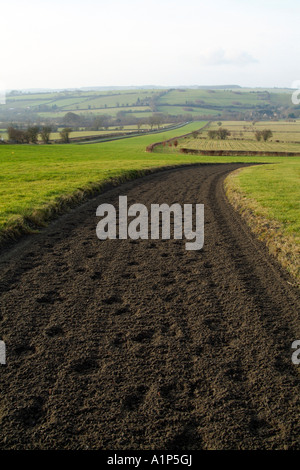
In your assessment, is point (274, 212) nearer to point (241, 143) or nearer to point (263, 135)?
point (241, 143)

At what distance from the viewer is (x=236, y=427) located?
3.85 metres

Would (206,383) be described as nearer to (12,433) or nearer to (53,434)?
(53,434)

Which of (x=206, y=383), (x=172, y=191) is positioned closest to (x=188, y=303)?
(x=206, y=383)

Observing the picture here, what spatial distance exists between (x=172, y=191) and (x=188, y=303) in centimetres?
1262

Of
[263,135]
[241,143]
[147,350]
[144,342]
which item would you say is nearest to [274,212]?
[144,342]

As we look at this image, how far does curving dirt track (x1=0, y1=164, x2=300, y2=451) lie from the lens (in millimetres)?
3826

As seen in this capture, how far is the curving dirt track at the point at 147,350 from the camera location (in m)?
3.83

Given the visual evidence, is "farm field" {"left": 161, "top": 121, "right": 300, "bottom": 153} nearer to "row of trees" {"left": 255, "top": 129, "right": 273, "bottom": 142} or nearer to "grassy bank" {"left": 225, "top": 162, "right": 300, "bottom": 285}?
"row of trees" {"left": 255, "top": 129, "right": 273, "bottom": 142}

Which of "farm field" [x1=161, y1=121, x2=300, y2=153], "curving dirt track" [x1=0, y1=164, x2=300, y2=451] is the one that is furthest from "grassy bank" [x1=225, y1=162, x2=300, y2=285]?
"farm field" [x1=161, y1=121, x2=300, y2=153]

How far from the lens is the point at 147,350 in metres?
5.19

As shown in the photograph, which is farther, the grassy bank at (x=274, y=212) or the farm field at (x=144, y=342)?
the grassy bank at (x=274, y=212)

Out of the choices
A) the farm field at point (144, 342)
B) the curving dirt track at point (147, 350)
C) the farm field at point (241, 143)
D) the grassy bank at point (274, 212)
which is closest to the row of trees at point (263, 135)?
the farm field at point (241, 143)

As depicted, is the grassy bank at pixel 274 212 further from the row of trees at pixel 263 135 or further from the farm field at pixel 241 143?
the row of trees at pixel 263 135

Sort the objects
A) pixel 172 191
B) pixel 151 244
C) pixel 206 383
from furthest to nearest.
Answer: pixel 172 191, pixel 151 244, pixel 206 383
